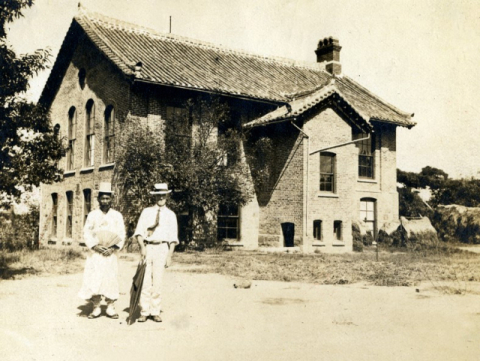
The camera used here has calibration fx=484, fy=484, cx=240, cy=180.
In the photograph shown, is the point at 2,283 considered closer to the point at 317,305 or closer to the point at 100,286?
the point at 100,286

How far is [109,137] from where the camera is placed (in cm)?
1955

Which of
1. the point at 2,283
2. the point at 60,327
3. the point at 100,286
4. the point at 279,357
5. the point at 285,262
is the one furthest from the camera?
the point at 285,262

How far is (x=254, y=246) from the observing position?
67.6 ft

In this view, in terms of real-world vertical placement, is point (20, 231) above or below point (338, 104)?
below

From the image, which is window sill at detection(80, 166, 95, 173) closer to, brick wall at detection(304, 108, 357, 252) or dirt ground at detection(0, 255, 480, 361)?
brick wall at detection(304, 108, 357, 252)

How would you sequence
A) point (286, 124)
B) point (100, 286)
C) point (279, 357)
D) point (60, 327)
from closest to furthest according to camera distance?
point (279, 357), point (60, 327), point (100, 286), point (286, 124)

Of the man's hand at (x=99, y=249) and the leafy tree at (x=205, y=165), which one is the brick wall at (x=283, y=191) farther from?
the man's hand at (x=99, y=249)

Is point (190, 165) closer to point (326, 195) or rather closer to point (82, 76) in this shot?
point (326, 195)

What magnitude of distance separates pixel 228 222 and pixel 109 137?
6.01 metres

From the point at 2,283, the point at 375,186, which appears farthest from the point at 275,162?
the point at 2,283

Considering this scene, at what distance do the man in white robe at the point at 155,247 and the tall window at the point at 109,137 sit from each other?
1217cm

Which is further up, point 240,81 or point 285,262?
point 240,81

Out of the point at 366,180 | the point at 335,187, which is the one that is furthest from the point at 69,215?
the point at 366,180

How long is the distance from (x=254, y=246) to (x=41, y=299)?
1252 cm
